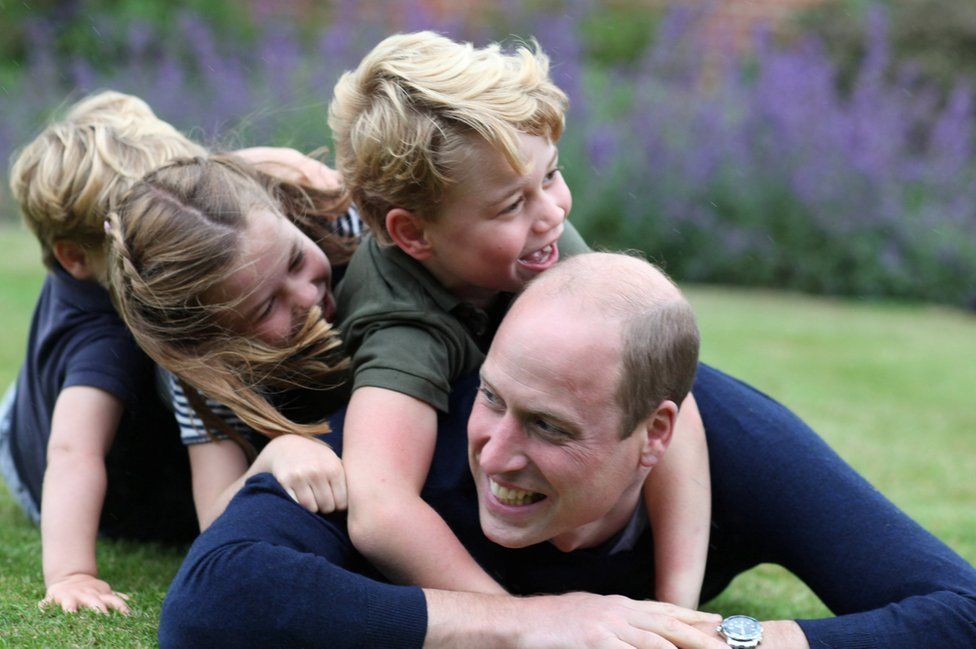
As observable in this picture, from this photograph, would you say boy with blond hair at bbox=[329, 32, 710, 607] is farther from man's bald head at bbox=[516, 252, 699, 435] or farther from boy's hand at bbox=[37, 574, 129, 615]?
boy's hand at bbox=[37, 574, 129, 615]

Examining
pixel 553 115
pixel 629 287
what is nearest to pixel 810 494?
pixel 629 287

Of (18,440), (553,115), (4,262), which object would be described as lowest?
→ (4,262)

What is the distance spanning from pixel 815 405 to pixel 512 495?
3881 millimetres

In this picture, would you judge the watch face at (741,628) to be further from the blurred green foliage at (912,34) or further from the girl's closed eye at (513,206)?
the blurred green foliage at (912,34)

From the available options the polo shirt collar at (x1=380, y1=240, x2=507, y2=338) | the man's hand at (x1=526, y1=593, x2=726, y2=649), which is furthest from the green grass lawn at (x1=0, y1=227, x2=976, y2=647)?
the polo shirt collar at (x1=380, y1=240, x2=507, y2=338)

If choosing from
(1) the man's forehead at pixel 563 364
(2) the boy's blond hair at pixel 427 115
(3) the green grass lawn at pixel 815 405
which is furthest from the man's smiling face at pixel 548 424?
(3) the green grass lawn at pixel 815 405

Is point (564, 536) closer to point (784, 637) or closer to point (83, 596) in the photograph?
point (784, 637)

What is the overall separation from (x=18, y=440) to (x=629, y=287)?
2.24 metres

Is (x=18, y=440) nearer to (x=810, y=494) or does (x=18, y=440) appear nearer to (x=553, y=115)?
(x=553, y=115)

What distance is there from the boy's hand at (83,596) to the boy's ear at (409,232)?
1.12 meters

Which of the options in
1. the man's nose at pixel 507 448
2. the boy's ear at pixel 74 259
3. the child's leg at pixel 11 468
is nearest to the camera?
the man's nose at pixel 507 448

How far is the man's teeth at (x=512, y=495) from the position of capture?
2.75 m

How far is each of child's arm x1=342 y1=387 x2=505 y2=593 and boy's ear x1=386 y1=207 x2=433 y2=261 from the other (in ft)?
1.56

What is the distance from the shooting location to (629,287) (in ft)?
8.96
